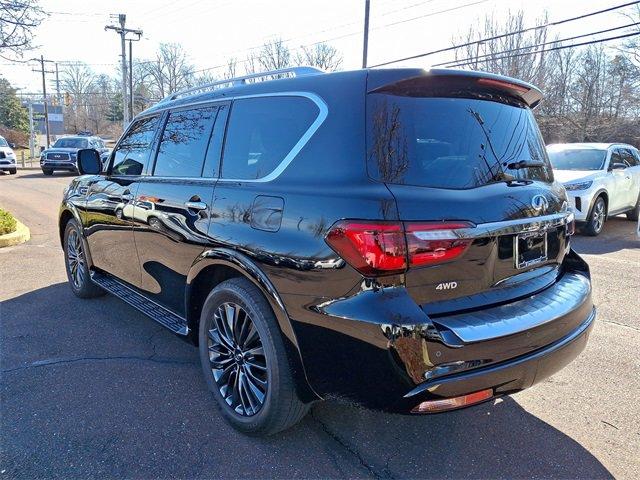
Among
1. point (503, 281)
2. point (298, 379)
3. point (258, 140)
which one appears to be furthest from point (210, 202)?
point (503, 281)

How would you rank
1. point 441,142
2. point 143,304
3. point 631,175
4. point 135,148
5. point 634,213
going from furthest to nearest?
point 634,213
point 631,175
point 135,148
point 143,304
point 441,142

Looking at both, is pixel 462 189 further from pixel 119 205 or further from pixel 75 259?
pixel 75 259

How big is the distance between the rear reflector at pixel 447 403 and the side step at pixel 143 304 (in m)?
1.72

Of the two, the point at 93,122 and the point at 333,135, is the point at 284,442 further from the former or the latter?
the point at 93,122

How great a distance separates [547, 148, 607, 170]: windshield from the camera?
9.86 meters

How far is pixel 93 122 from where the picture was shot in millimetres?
92312

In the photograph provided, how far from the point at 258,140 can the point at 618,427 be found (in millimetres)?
2656

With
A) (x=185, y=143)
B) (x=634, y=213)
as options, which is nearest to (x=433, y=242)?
(x=185, y=143)

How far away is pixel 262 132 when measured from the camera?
2787 mm

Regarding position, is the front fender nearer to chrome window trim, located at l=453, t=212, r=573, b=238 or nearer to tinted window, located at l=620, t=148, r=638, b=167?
chrome window trim, located at l=453, t=212, r=573, b=238

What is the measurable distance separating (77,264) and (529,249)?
4403mm

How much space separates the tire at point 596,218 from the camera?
9.11 metres

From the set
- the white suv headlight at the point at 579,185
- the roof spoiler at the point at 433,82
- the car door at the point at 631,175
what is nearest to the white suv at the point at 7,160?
the white suv headlight at the point at 579,185

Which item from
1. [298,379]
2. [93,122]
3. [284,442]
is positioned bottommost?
[284,442]
